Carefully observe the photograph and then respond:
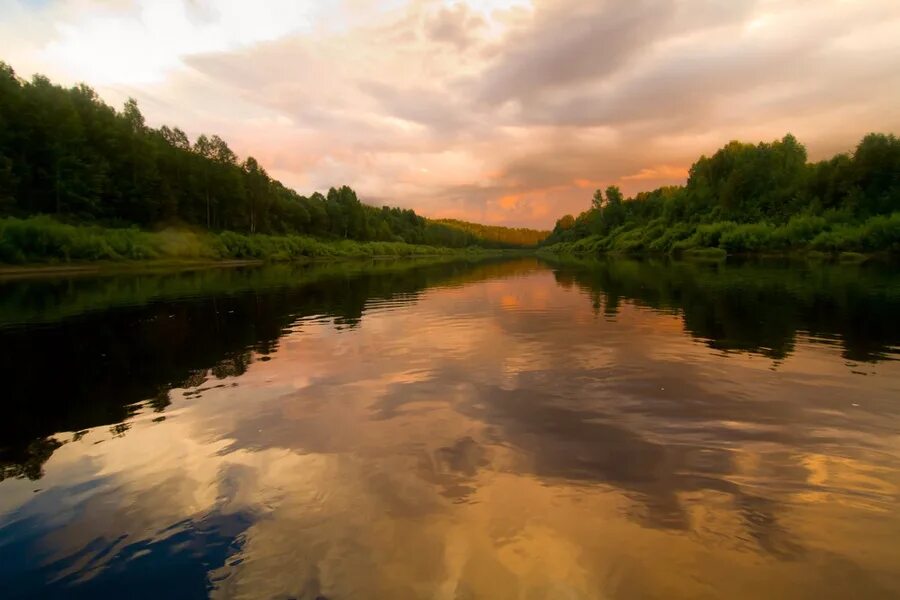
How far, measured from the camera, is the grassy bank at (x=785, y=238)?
6109 centimetres

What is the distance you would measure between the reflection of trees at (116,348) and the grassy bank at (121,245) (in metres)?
26.8

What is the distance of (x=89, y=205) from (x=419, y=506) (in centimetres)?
8919

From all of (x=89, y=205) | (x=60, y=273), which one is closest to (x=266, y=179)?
(x=89, y=205)

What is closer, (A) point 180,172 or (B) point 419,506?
(B) point 419,506

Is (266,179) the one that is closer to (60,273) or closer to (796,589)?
(60,273)

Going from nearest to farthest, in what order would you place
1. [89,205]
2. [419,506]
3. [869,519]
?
1. [869,519]
2. [419,506]
3. [89,205]

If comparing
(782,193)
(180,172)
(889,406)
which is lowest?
(889,406)

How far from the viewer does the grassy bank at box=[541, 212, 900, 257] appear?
2405 inches

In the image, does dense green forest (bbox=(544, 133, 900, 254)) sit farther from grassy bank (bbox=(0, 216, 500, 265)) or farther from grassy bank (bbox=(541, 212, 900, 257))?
grassy bank (bbox=(0, 216, 500, 265))

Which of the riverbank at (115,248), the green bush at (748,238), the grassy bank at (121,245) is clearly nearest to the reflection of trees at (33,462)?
the riverbank at (115,248)

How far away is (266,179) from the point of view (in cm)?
13250

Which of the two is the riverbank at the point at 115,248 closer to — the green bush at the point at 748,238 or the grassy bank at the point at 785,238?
the grassy bank at the point at 785,238

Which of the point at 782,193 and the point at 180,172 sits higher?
the point at 180,172

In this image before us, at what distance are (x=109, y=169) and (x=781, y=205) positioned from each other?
431 ft
